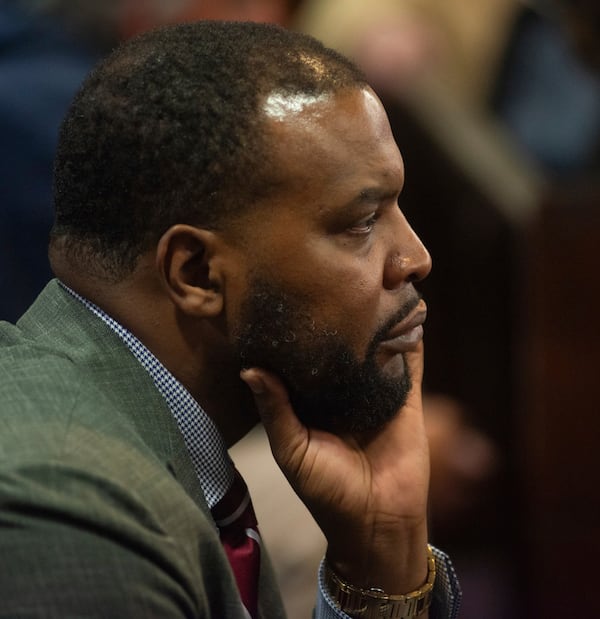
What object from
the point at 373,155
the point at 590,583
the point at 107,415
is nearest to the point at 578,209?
the point at 590,583

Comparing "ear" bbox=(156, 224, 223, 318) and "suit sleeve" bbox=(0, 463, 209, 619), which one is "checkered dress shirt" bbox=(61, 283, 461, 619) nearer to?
"ear" bbox=(156, 224, 223, 318)

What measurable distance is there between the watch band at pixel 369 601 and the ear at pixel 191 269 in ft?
1.46

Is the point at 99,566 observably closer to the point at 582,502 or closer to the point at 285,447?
the point at 285,447

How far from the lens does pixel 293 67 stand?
1.53 meters

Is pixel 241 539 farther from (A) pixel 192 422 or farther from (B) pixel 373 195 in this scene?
(B) pixel 373 195

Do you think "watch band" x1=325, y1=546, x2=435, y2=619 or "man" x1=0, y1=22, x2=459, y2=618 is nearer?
"man" x1=0, y1=22, x2=459, y2=618

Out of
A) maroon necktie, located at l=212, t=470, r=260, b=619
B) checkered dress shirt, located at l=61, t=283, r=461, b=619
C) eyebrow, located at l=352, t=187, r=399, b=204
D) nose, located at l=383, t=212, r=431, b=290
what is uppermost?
eyebrow, located at l=352, t=187, r=399, b=204

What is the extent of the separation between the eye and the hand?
0.68 ft

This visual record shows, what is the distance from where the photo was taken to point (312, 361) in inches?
62.5

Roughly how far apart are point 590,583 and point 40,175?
5.77ft

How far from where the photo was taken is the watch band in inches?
68.4

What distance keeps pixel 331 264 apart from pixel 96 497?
43cm

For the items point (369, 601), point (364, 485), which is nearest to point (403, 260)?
point (364, 485)

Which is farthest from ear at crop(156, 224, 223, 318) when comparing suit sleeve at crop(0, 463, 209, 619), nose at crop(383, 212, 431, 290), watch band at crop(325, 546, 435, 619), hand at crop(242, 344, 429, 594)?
watch band at crop(325, 546, 435, 619)
